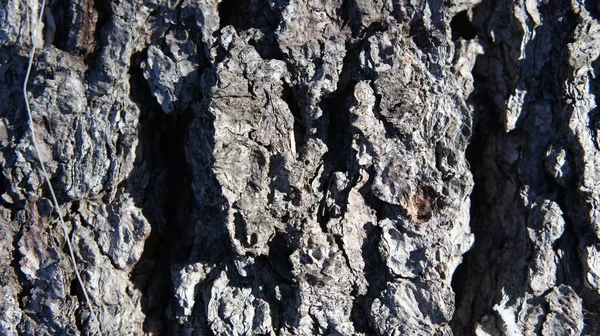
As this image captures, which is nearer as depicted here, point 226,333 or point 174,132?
point 226,333

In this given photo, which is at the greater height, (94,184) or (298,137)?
(298,137)

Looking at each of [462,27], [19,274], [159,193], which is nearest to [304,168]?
[159,193]

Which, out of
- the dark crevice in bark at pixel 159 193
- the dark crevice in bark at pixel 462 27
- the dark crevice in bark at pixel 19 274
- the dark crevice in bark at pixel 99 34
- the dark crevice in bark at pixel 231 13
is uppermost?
the dark crevice in bark at pixel 462 27

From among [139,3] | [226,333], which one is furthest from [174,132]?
[226,333]

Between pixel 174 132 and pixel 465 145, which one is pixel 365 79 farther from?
pixel 174 132

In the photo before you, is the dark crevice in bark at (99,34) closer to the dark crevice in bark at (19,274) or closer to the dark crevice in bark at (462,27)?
the dark crevice in bark at (19,274)

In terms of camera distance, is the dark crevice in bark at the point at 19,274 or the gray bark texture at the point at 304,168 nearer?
the gray bark texture at the point at 304,168

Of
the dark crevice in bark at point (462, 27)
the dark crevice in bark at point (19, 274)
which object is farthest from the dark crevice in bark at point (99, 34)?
the dark crevice in bark at point (462, 27)

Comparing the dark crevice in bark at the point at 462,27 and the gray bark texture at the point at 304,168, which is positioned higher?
the dark crevice in bark at the point at 462,27
